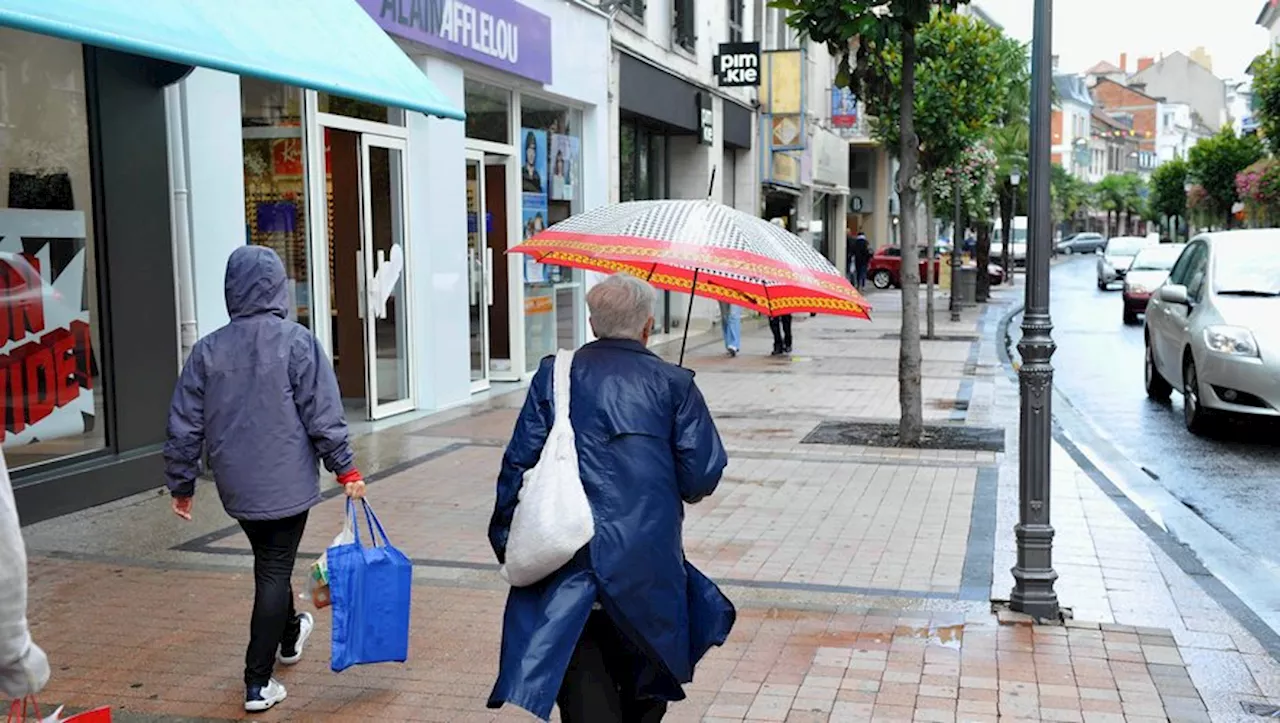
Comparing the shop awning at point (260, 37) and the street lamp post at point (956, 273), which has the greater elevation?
the shop awning at point (260, 37)

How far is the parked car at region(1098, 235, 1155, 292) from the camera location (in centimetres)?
3700

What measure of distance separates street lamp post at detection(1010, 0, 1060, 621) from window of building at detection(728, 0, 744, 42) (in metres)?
17.8

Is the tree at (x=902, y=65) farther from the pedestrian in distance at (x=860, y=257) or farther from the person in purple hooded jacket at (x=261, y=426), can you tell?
the pedestrian in distance at (x=860, y=257)

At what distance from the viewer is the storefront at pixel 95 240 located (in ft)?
23.9

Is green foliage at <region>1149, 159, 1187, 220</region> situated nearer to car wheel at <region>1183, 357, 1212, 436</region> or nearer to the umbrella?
car wheel at <region>1183, 357, 1212, 436</region>

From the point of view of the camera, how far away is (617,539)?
3.19 meters

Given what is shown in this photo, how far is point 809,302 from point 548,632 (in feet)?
5.78

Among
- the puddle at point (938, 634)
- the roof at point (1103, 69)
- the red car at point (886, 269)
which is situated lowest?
the puddle at point (938, 634)

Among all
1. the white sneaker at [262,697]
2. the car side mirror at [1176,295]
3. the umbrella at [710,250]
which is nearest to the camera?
the umbrella at [710,250]

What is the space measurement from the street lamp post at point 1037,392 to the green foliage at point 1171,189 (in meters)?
66.7

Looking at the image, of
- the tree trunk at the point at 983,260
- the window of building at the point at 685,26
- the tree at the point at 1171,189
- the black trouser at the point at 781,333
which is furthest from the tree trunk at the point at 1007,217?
the tree at the point at 1171,189

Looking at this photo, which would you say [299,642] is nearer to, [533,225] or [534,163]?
[533,225]

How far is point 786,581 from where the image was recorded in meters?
6.01

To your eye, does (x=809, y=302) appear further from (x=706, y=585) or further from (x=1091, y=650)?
(x=1091, y=650)
